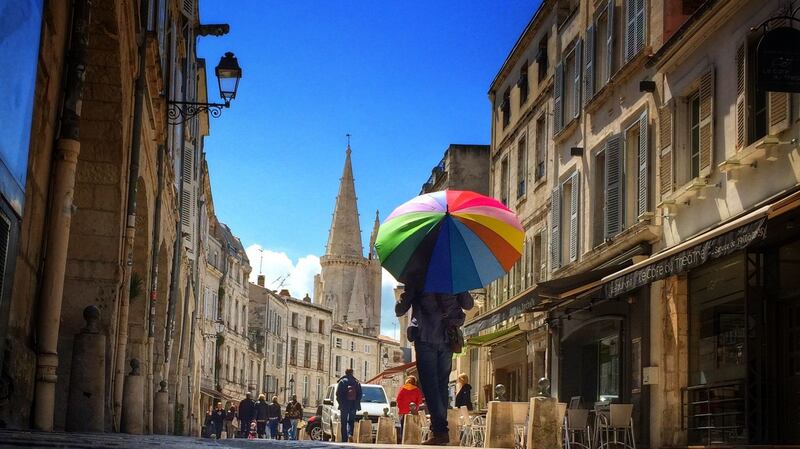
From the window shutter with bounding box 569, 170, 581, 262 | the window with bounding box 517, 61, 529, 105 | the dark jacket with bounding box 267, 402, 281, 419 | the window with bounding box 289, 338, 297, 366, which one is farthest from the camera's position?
the window with bounding box 289, 338, 297, 366

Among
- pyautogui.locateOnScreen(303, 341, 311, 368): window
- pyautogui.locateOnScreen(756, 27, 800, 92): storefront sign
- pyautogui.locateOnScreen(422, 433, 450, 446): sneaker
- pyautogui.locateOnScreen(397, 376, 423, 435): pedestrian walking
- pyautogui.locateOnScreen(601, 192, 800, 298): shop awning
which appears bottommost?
pyautogui.locateOnScreen(422, 433, 450, 446): sneaker

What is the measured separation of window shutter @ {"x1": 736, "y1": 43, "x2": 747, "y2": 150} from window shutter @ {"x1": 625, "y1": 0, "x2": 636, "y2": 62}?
4.95 m

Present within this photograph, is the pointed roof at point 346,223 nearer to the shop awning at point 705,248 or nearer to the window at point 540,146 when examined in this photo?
the window at point 540,146

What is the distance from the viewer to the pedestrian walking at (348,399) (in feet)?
71.2

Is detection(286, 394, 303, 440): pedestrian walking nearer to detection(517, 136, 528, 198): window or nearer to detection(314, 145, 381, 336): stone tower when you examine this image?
detection(517, 136, 528, 198): window

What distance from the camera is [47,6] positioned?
324 inches

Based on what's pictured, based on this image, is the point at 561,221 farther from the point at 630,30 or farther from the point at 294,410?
the point at 294,410

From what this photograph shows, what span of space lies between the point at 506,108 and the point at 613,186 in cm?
1190

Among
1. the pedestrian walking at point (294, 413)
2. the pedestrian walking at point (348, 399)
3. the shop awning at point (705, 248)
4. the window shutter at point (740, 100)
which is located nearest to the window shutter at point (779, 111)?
the window shutter at point (740, 100)

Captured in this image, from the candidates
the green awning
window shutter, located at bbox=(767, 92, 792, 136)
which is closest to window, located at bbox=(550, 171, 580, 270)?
the green awning

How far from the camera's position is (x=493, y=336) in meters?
29.7

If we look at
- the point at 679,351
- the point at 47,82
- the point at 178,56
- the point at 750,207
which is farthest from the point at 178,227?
the point at 47,82

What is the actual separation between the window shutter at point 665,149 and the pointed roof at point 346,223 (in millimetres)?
106236

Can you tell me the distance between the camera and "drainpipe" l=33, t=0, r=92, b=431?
348 inches
